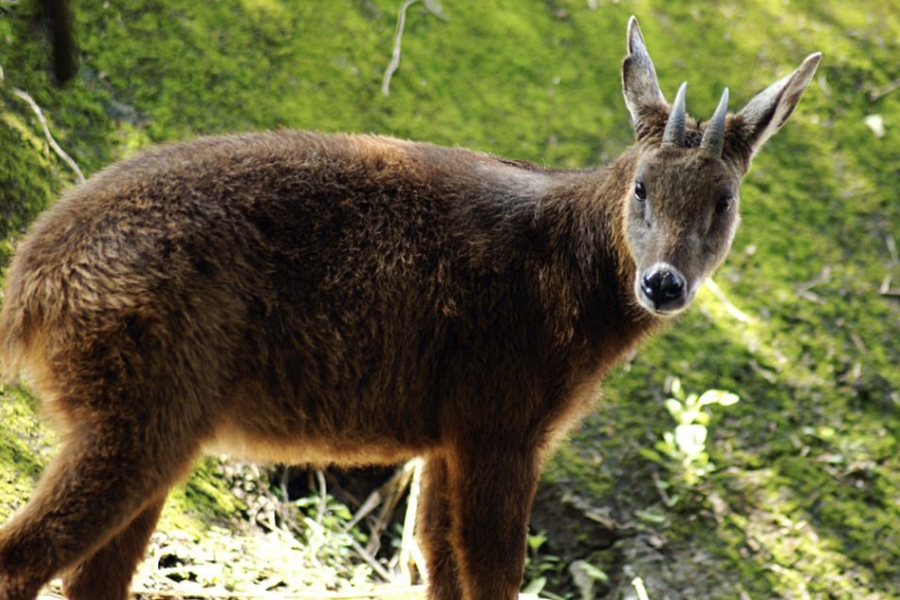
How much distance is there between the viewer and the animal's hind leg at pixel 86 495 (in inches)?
174

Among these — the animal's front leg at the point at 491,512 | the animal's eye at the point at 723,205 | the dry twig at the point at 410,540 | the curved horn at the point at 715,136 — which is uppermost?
the curved horn at the point at 715,136

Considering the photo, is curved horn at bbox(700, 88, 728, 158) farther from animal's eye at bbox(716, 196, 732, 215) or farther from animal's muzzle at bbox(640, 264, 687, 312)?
animal's muzzle at bbox(640, 264, 687, 312)

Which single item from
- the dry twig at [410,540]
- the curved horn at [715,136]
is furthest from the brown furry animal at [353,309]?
the dry twig at [410,540]

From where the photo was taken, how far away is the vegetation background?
Result: 21.7 feet

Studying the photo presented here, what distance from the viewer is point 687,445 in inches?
273

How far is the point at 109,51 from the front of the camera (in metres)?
7.18

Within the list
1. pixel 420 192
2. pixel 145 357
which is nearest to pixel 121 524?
pixel 145 357

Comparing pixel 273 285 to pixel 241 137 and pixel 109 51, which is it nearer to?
pixel 241 137

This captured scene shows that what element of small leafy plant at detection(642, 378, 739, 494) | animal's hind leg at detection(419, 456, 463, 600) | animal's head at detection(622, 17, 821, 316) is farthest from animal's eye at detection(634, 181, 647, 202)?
small leafy plant at detection(642, 378, 739, 494)

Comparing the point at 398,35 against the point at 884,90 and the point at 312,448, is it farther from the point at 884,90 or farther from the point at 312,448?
the point at 312,448

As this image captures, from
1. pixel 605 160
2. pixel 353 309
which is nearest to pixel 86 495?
pixel 353 309

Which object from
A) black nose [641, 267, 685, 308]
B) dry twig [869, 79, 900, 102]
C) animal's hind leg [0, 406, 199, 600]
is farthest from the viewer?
dry twig [869, 79, 900, 102]

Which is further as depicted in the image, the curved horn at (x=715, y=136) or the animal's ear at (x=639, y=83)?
the animal's ear at (x=639, y=83)

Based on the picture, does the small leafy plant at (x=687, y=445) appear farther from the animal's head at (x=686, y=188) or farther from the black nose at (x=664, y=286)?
the black nose at (x=664, y=286)
